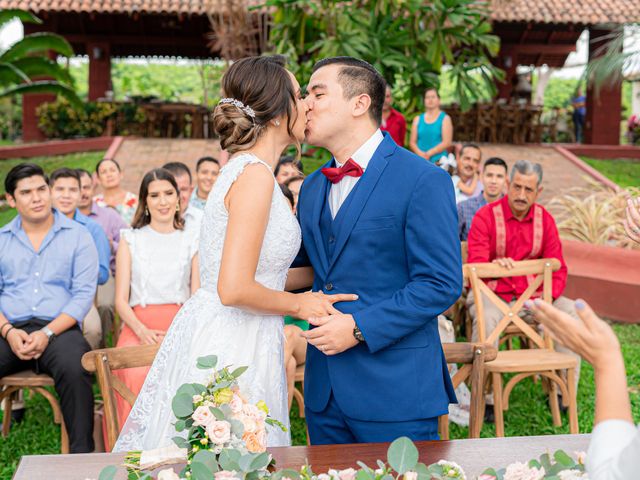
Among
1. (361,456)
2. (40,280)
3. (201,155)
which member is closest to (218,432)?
(361,456)

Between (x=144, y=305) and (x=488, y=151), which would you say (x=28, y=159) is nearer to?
(x=488, y=151)

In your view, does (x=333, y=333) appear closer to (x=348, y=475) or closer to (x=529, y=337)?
(x=348, y=475)

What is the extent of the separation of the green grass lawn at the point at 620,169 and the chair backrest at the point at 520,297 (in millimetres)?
9421

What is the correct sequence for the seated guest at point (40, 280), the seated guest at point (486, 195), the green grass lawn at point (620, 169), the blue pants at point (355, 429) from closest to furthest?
the blue pants at point (355, 429), the seated guest at point (40, 280), the seated guest at point (486, 195), the green grass lawn at point (620, 169)

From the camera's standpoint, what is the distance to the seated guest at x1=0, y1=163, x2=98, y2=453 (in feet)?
15.5

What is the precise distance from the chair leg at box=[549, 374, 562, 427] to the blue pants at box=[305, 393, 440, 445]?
2.86 m

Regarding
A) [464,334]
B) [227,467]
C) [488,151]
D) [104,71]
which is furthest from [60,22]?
[227,467]

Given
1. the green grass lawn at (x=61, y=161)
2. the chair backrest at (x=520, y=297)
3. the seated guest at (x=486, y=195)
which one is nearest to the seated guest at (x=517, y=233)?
the chair backrest at (x=520, y=297)

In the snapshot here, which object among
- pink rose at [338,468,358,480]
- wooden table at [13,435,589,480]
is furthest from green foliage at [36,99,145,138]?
pink rose at [338,468,358,480]

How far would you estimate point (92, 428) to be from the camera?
15.0ft

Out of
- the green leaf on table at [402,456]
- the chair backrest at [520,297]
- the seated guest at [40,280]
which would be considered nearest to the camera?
the green leaf on table at [402,456]

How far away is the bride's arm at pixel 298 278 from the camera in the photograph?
3066 millimetres

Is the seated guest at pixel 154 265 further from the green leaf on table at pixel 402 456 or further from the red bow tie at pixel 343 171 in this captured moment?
the green leaf on table at pixel 402 456

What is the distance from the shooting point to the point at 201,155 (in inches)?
583
